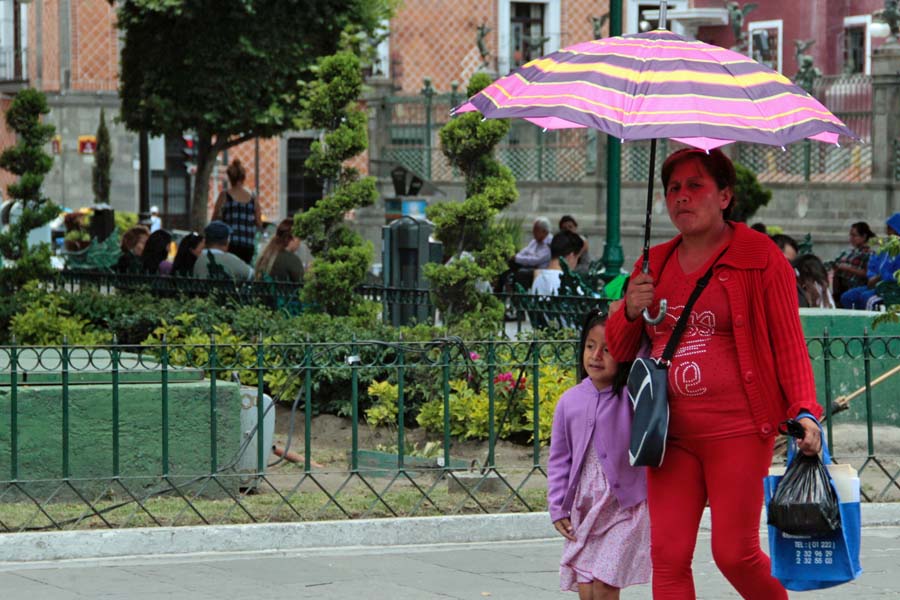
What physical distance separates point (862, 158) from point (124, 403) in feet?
64.3

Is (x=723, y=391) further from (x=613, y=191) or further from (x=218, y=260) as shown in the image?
(x=218, y=260)

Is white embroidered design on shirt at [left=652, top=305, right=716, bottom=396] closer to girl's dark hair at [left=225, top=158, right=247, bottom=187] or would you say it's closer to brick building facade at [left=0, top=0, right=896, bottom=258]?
girl's dark hair at [left=225, top=158, right=247, bottom=187]

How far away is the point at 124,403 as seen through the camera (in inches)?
357

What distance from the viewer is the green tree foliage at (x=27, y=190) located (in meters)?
15.5

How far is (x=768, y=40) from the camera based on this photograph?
37969 mm

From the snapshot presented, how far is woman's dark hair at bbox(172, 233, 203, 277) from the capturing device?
661 inches

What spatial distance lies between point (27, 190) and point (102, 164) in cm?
3065

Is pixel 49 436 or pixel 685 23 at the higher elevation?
pixel 685 23

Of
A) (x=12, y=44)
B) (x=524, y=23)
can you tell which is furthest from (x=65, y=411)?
(x=12, y=44)

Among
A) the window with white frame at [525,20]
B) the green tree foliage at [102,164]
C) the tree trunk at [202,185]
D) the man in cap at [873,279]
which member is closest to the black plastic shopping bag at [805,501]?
→ the man in cap at [873,279]

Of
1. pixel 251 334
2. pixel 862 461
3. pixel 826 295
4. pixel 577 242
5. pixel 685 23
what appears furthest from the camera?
pixel 685 23

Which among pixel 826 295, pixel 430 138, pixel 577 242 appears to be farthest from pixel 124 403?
pixel 430 138

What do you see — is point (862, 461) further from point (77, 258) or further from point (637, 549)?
point (77, 258)

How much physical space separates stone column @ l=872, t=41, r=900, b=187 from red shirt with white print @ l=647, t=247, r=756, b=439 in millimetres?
21522
